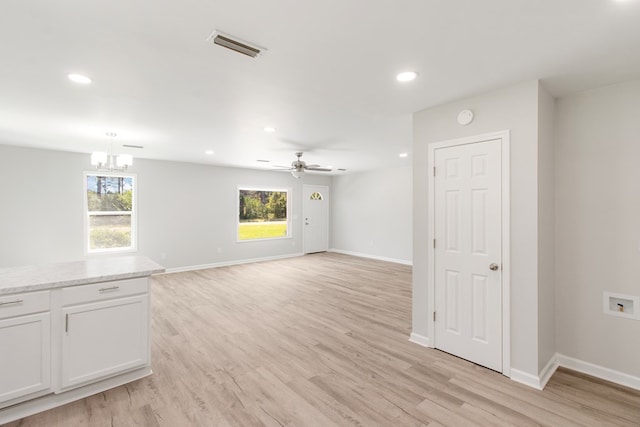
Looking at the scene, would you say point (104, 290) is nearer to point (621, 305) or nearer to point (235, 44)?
point (235, 44)

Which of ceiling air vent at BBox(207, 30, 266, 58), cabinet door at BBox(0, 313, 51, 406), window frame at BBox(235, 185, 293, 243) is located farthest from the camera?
window frame at BBox(235, 185, 293, 243)

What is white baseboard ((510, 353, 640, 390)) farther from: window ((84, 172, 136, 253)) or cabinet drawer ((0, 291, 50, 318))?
window ((84, 172, 136, 253))

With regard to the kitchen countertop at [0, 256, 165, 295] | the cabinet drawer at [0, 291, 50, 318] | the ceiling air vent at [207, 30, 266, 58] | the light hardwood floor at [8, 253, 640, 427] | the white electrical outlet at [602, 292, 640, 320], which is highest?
the ceiling air vent at [207, 30, 266, 58]

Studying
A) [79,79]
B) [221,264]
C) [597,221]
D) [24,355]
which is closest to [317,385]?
[24,355]

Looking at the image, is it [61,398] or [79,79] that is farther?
[79,79]

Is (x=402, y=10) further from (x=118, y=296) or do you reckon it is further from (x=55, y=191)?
(x=55, y=191)

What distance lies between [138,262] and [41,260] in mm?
4011

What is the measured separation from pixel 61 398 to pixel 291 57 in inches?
118

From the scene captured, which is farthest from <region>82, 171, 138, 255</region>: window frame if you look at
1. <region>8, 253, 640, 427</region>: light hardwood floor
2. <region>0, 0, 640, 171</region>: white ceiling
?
<region>8, 253, 640, 427</region>: light hardwood floor

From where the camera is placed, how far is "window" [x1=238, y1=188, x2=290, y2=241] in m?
7.70

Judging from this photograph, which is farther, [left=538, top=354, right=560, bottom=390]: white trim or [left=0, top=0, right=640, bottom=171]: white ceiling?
[left=538, top=354, right=560, bottom=390]: white trim

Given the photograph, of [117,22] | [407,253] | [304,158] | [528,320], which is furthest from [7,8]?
[407,253]

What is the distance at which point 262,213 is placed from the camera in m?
8.10

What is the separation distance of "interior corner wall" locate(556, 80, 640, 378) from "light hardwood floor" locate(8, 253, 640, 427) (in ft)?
1.17
